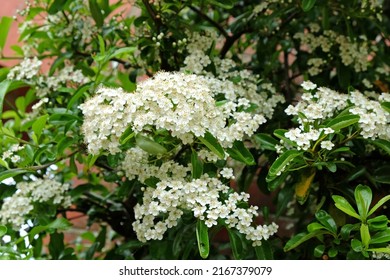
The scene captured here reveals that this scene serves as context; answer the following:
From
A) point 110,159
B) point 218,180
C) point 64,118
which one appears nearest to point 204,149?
point 218,180

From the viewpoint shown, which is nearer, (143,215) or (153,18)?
(143,215)

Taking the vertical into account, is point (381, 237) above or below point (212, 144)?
below

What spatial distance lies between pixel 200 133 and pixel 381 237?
0.33 m

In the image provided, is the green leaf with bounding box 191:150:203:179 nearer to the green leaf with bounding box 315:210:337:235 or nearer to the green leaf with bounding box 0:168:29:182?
the green leaf with bounding box 315:210:337:235

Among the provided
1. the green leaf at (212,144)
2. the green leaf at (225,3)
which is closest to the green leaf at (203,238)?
the green leaf at (212,144)

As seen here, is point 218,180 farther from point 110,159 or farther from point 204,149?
point 110,159

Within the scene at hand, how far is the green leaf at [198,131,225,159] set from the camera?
39.6 inches

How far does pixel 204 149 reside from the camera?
108 centimetres

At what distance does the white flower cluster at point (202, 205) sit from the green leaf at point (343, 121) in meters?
0.19

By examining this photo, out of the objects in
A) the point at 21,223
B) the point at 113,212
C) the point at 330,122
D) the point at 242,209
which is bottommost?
the point at 113,212

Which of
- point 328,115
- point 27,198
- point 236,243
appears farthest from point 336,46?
point 27,198

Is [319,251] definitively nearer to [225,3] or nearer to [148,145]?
[148,145]

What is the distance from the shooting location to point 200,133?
98 cm
